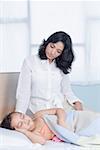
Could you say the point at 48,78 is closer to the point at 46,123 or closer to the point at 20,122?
the point at 46,123

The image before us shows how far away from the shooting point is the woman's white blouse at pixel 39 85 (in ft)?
7.84

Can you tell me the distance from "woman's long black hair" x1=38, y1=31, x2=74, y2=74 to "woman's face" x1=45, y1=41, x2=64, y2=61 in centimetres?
3

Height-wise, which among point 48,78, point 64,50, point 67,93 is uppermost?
point 64,50

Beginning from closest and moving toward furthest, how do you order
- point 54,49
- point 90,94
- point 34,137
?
point 34,137 < point 54,49 < point 90,94

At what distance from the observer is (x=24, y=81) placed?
94.0 inches

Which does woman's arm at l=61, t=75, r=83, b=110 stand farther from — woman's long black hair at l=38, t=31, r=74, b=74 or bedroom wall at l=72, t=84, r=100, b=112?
bedroom wall at l=72, t=84, r=100, b=112

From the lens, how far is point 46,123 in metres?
2.12

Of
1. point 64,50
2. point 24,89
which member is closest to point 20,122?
point 24,89

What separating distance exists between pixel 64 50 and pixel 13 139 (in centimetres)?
88

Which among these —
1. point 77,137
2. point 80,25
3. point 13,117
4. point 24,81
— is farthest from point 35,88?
point 80,25

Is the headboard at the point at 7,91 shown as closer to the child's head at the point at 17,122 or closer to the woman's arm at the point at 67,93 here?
the woman's arm at the point at 67,93

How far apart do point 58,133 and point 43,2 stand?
134 centimetres

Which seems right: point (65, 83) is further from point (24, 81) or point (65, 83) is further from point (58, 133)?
point (58, 133)

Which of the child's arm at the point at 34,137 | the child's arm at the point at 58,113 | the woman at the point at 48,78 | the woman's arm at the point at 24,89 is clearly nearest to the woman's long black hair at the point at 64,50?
the woman at the point at 48,78
